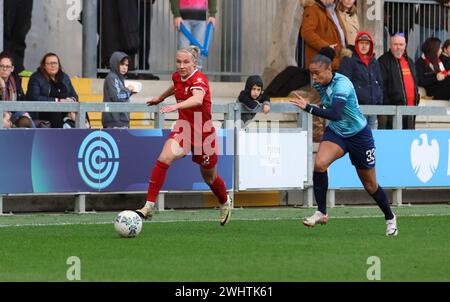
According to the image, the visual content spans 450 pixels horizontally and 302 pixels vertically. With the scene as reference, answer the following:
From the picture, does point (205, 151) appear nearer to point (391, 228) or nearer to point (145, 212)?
point (145, 212)

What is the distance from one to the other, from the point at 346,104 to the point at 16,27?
748cm

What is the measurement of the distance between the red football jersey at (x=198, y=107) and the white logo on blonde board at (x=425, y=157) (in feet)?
17.0

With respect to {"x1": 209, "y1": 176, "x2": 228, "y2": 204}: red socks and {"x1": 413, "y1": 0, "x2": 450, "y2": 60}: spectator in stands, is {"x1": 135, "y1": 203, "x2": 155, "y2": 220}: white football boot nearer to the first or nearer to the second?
{"x1": 209, "y1": 176, "x2": 228, "y2": 204}: red socks

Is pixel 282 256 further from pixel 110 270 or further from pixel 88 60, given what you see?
pixel 88 60

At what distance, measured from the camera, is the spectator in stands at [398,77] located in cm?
2148

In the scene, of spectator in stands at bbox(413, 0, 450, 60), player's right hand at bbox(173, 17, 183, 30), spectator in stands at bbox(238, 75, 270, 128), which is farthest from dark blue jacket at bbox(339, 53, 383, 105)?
spectator in stands at bbox(413, 0, 450, 60)

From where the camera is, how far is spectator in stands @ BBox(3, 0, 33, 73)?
21.2 meters

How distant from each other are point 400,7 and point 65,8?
6455mm

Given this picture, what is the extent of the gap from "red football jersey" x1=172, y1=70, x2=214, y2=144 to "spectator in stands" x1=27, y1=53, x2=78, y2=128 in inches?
120

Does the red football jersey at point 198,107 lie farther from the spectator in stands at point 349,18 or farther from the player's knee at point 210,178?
the spectator in stands at point 349,18

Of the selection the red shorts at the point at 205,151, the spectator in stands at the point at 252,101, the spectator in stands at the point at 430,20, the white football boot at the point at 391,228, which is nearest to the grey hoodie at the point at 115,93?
the spectator in stands at the point at 252,101

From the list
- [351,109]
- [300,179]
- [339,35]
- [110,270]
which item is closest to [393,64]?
[339,35]

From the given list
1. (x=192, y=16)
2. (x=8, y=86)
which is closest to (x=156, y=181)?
(x=8, y=86)

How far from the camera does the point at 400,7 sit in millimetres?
25766
